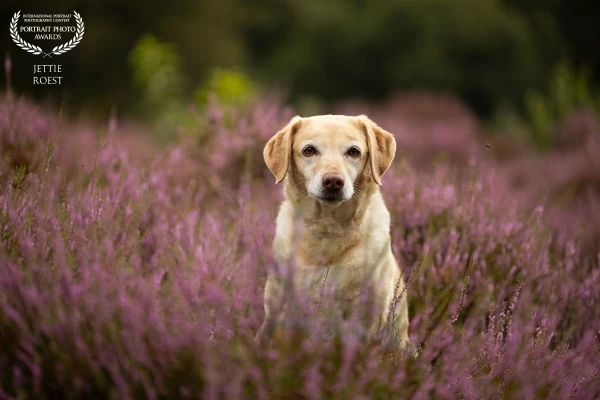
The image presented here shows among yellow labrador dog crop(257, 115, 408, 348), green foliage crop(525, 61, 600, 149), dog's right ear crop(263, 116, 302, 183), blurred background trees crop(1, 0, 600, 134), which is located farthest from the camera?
blurred background trees crop(1, 0, 600, 134)

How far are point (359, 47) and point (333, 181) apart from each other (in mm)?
16109

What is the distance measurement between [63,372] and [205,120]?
12.4ft

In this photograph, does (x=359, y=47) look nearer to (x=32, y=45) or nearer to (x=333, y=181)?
(x=32, y=45)

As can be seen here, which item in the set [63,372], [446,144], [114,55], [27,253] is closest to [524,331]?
[63,372]

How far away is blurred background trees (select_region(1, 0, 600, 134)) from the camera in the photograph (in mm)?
10922

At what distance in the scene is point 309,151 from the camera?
8.79 feet

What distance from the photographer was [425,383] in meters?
1.62

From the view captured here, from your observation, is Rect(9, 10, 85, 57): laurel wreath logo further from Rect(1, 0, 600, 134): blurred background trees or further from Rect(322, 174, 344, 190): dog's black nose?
Rect(1, 0, 600, 134): blurred background trees

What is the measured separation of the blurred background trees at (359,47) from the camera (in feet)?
35.8

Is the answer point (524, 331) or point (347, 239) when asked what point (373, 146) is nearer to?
point (347, 239)

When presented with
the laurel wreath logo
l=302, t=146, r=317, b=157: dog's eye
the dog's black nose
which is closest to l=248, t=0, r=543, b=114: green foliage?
the laurel wreath logo

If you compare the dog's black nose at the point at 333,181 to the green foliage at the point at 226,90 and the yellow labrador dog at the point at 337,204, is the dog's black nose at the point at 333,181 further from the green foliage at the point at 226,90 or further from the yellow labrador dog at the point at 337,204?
the green foliage at the point at 226,90

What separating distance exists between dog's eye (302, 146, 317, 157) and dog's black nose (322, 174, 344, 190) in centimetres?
28

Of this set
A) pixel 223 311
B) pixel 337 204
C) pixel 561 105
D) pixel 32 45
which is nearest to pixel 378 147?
pixel 337 204
